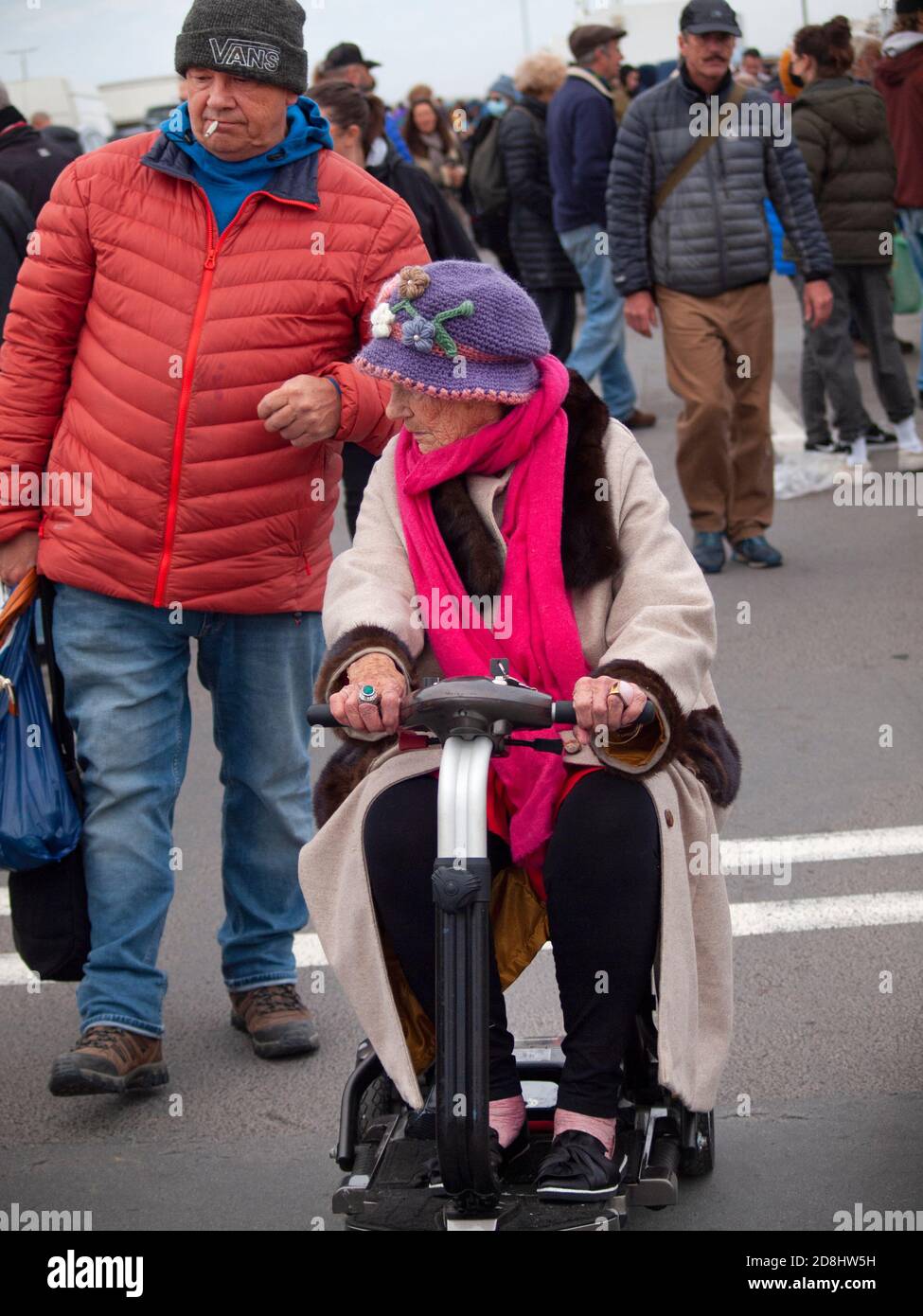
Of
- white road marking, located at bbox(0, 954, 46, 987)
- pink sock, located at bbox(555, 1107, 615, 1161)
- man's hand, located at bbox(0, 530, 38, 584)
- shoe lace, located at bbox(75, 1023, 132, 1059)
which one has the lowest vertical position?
white road marking, located at bbox(0, 954, 46, 987)

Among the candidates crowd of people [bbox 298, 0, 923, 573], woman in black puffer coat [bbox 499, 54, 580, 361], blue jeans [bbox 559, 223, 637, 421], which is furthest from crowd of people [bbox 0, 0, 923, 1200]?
woman in black puffer coat [bbox 499, 54, 580, 361]

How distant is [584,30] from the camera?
11.8 meters

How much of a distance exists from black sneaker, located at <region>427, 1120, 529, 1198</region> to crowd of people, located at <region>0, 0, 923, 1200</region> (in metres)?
0.01

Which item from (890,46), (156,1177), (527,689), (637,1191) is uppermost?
(890,46)

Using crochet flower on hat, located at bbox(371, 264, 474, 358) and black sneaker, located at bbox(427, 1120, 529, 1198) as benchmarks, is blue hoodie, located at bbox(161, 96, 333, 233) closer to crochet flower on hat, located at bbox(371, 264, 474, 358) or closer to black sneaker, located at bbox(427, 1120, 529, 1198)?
crochet flower on hat, located at bbox(371, 264, 474, 358)

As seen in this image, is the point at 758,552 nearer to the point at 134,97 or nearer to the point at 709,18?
the point at 709,18

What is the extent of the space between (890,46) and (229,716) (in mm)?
7804

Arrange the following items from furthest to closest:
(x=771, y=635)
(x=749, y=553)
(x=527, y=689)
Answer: (x=749, y=553) < (x=771, y=635) < (x=527, y=689)

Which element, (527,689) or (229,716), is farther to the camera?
(229,716)

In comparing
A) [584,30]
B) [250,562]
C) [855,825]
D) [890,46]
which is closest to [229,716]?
[250,562]

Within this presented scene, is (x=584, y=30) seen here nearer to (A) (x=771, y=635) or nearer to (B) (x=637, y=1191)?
(A) (x=771, y=635)

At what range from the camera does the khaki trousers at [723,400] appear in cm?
802

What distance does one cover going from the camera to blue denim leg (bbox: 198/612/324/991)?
4.24 meters

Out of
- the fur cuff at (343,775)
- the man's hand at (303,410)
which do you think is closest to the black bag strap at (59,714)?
the man's hand at (303,410)
